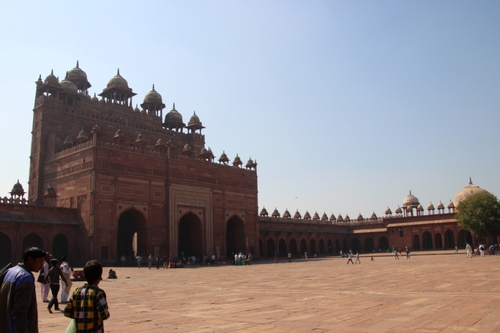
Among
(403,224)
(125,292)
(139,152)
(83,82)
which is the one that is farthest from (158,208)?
(403,224)

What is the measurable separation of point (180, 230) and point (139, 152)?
773cm

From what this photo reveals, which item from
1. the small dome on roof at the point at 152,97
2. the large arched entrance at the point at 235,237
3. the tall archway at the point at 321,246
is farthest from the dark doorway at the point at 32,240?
the tall archway at the point at 321,246

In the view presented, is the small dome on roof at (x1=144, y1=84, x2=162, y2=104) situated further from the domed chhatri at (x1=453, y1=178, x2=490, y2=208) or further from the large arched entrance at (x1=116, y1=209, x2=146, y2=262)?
the domed chhatri at (x1=453, y1=178, x2=490, y2=208)

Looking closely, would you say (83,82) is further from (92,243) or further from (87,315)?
(87,315)

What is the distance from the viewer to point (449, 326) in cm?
628

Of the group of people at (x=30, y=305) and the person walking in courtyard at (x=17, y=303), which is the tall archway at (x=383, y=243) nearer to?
the group of people at (x=30, y=305)

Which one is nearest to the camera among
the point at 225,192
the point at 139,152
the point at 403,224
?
the point at 139,152

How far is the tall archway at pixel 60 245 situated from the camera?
29.6 m

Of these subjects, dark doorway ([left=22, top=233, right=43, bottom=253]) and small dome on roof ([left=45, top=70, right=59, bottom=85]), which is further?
small dome on roof ([left=45, top=70, right=59, bottom=85])

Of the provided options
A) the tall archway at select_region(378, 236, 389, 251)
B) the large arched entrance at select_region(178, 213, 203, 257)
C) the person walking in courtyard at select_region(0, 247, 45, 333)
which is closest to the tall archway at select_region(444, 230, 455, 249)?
the tall archway at select_region(378, 236, 389, 251)

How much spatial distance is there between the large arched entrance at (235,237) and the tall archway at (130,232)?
880 cm

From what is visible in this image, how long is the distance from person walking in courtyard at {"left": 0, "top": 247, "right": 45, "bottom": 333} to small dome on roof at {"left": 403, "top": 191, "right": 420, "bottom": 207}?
5879cm

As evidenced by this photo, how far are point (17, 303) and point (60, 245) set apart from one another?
28.3 m

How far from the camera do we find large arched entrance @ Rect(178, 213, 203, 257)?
1404 inches
